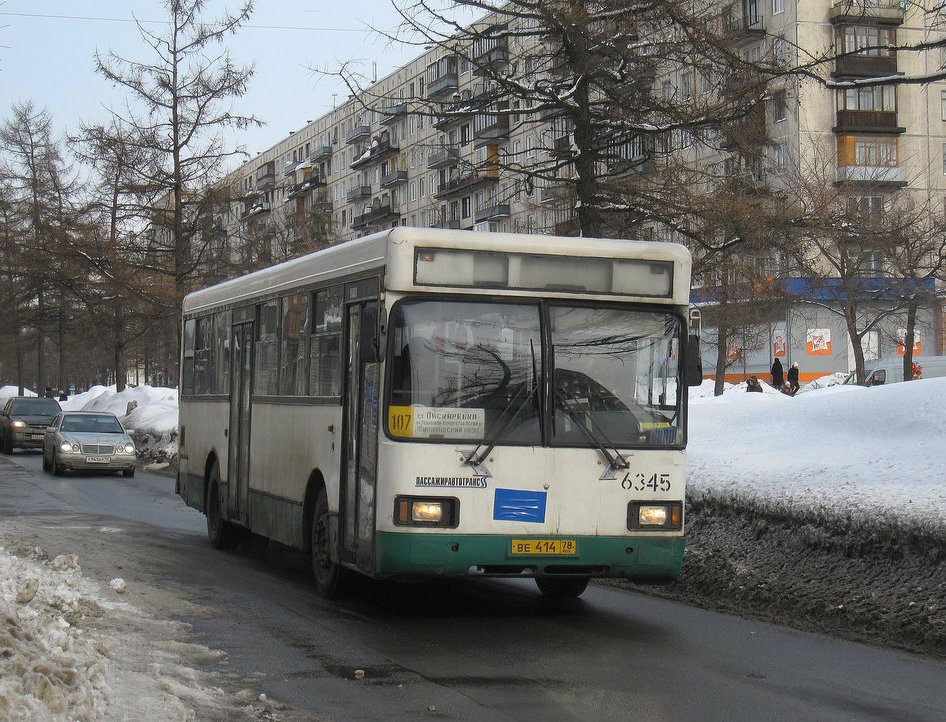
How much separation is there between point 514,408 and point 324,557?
2.54 metres

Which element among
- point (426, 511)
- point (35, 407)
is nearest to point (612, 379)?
point (426, 511)

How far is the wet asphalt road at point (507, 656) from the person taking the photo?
23.6ft

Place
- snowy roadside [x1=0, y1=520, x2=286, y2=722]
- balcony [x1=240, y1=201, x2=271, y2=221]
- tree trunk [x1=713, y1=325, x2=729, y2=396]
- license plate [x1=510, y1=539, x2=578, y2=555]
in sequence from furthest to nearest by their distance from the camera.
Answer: balcony [x1=240, y1=201, x2=271, y2=221]
tree trunk [x1=713, y1=325, x2=729, y2=396]
license plate [x1=510, y1=539, x2=578, y2=555]
snowy roadside [x1=0, y1=520, x2=286, y2=722]

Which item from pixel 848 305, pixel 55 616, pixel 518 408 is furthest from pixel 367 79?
A: pixel 848 305

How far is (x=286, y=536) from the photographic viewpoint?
1228 centimetres

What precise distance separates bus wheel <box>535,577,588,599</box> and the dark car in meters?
32.3

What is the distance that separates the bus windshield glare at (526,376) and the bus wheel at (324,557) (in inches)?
74.5

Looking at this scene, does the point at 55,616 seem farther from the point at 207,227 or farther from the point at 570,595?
the point at 207,227

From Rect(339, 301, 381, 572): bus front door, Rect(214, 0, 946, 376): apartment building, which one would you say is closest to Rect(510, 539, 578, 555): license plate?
Rect(339, 301, 381, 572): bus front door

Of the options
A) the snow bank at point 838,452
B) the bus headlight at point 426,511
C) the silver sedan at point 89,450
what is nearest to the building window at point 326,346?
the bus headlight at point 426,511

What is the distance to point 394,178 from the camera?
103 metres

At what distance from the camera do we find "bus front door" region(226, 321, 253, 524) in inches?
555

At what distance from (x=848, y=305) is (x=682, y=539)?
27.6 meters

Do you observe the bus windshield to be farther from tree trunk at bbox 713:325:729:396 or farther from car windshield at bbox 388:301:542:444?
tree trunk at bbox 713:325:729:396
